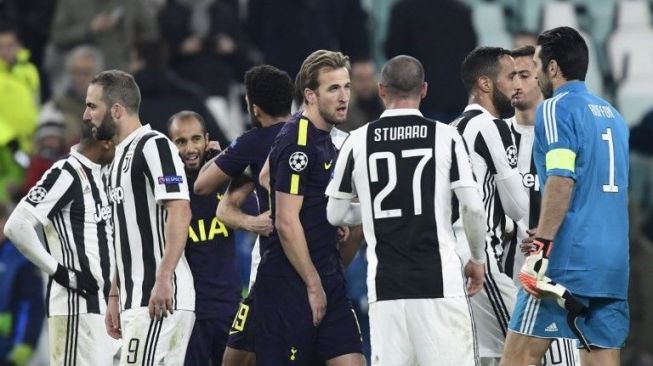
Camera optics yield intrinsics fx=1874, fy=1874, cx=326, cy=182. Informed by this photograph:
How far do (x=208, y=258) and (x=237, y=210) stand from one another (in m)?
0.75

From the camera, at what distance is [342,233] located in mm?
11562

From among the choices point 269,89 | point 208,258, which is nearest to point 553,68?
point 269,89

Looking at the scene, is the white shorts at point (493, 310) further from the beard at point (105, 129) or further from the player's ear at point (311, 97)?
the beard at point (105, 129)

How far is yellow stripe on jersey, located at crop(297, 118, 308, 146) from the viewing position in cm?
1109

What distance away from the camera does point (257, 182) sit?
38.6 ft

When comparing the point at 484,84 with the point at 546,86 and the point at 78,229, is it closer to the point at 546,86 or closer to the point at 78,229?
the point at 546,86

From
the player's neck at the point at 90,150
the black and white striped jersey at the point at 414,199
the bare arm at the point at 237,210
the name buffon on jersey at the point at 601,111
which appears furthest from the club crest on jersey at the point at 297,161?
the player's neck at the point at 90,150

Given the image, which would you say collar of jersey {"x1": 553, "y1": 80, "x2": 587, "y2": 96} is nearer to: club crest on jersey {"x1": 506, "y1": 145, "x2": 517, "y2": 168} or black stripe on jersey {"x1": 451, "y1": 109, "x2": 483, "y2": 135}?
club crest on jersey {"x1": 506, "y1": 145, "x2": 517, "y2": 168}

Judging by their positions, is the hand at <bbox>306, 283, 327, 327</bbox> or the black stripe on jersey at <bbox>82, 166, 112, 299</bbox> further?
the black stripe on jersey at <bbox>82, 166, 112, 299</bbox>

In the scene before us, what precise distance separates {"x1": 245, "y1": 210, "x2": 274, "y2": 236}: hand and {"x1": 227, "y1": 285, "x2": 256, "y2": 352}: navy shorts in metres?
0.40

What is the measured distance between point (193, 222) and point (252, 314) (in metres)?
1.13

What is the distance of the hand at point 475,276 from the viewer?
441 inches

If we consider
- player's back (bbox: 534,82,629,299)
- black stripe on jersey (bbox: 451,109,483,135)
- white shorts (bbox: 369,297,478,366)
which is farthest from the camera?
black stripe on jersey (bbox: 451,109,483,135)

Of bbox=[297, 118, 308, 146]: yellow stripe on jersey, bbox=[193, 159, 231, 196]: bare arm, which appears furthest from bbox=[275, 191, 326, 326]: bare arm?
bbox=[193, 159, 231, 196]: bare arm
